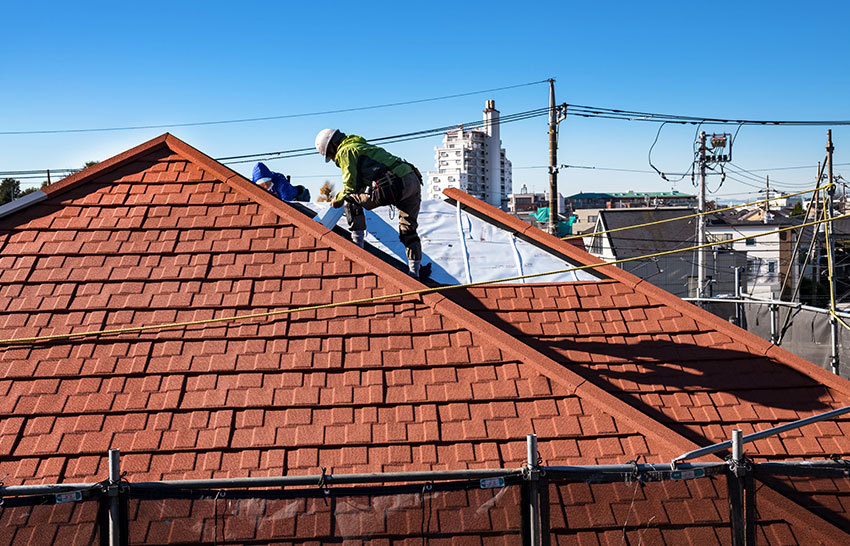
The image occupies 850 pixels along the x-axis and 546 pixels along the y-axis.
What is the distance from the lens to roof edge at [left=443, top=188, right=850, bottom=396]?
5.98 meters

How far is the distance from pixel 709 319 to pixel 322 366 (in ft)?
11.8

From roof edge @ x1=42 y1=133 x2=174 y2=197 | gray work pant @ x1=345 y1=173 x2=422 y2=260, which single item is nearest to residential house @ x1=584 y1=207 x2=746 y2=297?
gray work pant @ x1=345 y1=173 x2=422 y2=260

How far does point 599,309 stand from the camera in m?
6.69

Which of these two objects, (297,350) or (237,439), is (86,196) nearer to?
(297,350)

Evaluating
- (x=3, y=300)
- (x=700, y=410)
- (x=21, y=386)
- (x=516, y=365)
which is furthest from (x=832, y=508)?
(x=3, y=300)

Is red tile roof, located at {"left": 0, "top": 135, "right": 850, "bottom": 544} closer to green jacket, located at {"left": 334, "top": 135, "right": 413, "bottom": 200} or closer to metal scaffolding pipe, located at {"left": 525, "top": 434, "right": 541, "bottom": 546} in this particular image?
metal scaffolding pipe, located at {"left": 525, "top": 434, "right": 541, "bottom": 546}

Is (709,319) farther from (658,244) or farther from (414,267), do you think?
(658,244)

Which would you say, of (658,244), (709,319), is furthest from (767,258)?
(709,319)

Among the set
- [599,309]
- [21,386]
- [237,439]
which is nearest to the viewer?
[237,439]

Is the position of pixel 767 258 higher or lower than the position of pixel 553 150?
lower

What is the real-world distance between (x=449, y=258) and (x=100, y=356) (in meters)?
3.81

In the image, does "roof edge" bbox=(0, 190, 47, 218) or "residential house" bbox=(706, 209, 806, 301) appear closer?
"roof edge" bbox=(0, 190, 47, 218)

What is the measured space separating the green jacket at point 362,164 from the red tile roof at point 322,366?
2.01ft

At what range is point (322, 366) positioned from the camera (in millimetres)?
5676
